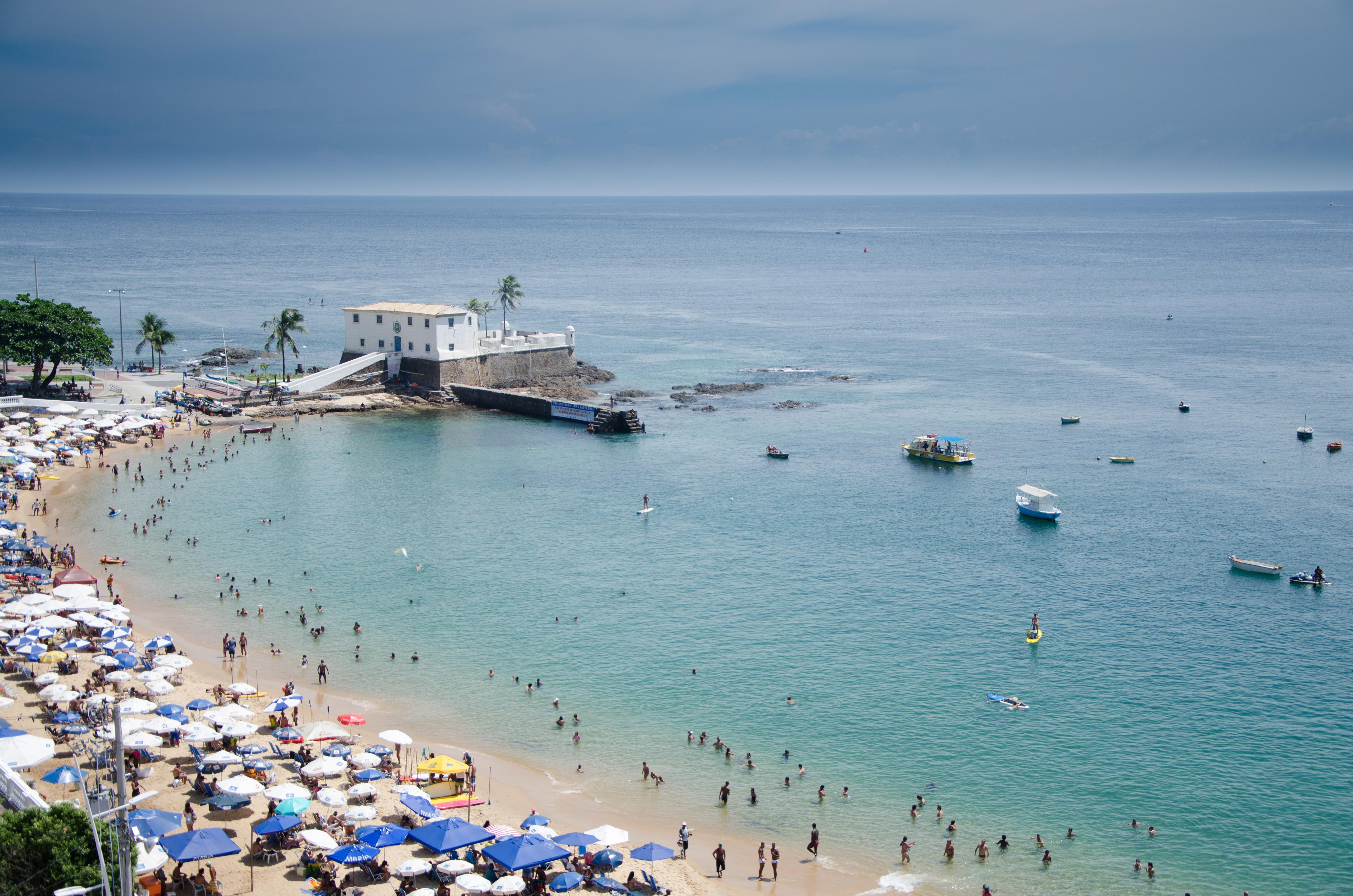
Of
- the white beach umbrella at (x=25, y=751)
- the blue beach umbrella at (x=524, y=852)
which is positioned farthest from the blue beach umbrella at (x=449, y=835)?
the white beach umbrella at (x=25, y=751)

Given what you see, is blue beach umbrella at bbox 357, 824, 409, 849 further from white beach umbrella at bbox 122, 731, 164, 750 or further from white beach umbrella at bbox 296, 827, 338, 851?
white beach umbrella at bbox 122, 731, 164, 750

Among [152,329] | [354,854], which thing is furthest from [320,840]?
[152,329]

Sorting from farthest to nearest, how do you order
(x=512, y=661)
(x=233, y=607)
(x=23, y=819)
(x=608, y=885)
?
(x=233, y=607)
(x=512, y=661)
(x=608, y=885)
(x=23, y=819)

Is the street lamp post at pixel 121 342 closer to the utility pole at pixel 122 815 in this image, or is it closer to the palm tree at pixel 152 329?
the palm tree at pixel 152 329

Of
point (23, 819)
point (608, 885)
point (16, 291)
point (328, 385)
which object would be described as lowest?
point (608, 885)

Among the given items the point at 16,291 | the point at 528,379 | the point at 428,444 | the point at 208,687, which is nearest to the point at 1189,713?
the point at 208,687

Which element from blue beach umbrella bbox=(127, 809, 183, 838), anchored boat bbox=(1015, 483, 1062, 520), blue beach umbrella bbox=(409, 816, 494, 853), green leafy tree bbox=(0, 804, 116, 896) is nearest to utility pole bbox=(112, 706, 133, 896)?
green leafy tree bbox=(0, 804, 116, 896)

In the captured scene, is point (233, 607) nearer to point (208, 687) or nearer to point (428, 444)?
point (208, 687)
